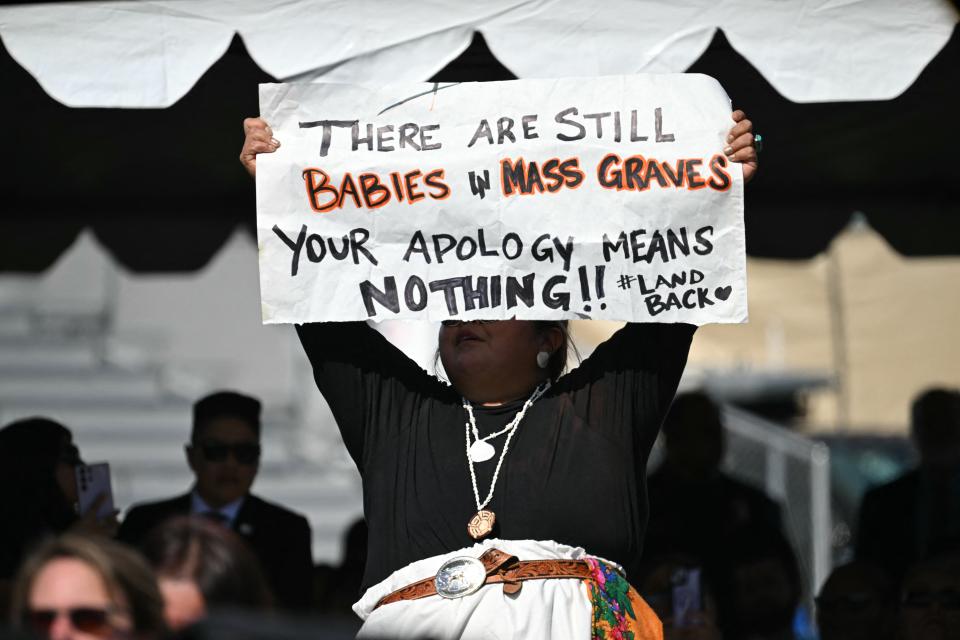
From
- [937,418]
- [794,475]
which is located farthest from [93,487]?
[794,475]

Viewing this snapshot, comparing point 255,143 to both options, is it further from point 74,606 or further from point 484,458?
point 74,606

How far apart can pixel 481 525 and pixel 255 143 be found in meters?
1.12

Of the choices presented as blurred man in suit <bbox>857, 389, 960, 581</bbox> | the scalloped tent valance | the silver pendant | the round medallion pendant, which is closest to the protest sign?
the scalloped tent valance

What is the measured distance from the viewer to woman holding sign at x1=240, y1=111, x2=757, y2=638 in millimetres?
3518

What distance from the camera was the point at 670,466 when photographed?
6535mm

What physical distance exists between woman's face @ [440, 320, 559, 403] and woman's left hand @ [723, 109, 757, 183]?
25.4 inches

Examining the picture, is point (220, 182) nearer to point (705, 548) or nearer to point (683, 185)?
point (705, 548)

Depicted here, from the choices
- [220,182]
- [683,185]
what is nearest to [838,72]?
[683,185]

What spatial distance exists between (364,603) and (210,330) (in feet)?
49.9

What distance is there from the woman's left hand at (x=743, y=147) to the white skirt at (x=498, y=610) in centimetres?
103

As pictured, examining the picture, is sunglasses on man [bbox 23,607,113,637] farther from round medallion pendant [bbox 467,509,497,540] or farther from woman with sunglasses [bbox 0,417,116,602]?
woman with sunglasses [bbox 0,417,116,602]

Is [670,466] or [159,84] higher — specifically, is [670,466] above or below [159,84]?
below

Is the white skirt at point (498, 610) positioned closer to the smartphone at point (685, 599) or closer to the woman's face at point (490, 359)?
the woman's face at point (490, 359)

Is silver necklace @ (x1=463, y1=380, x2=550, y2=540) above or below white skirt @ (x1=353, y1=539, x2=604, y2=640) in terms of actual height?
above
